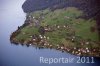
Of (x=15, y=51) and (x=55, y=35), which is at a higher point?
(x=55, y=35)

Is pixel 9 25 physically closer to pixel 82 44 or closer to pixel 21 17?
pixel 21 17

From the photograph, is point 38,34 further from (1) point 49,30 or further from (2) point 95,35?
(2) point 95,35

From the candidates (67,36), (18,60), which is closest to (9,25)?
(18,60)

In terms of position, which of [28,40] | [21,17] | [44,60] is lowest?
[44,60]

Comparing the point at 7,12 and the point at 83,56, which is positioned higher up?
the point at 7,12

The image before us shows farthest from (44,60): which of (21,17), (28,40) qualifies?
(21,17)

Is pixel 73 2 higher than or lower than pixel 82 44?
higher
